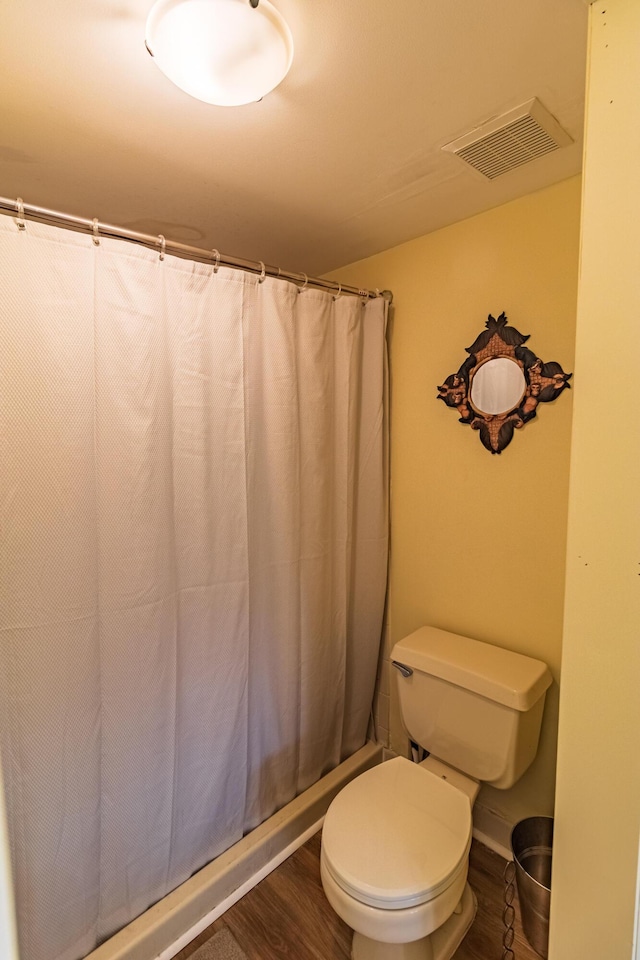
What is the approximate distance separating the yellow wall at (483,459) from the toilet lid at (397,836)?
1.40 ft

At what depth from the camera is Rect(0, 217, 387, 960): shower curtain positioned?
1.04 metres

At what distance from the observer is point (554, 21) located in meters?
0.80

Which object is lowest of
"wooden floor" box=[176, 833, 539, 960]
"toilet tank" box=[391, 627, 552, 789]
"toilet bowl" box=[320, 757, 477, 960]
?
"wooden floor" box=[176, 833, 539, 960]

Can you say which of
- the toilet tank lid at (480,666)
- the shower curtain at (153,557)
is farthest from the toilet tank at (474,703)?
the shower curtain at (153,557)

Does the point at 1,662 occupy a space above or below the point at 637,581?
below

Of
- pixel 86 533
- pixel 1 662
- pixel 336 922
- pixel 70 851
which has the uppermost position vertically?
pixel 86 533

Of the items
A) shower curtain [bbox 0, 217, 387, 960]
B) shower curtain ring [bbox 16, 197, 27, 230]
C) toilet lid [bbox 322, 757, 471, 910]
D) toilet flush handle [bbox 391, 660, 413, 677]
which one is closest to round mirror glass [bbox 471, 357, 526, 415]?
shower curtain [bbox 0, 217, 387, 960]

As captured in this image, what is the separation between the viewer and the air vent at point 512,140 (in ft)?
3.36

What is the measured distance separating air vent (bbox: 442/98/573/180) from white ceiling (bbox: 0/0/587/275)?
0.9 inches

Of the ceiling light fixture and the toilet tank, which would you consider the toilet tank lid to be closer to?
the toilet tank

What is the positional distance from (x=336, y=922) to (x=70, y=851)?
0.81m

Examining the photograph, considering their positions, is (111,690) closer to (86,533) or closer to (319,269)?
(86,533)

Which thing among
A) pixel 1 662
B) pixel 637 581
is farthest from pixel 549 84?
pixel 1 662

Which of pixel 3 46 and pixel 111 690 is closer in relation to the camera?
pixel 3 46
